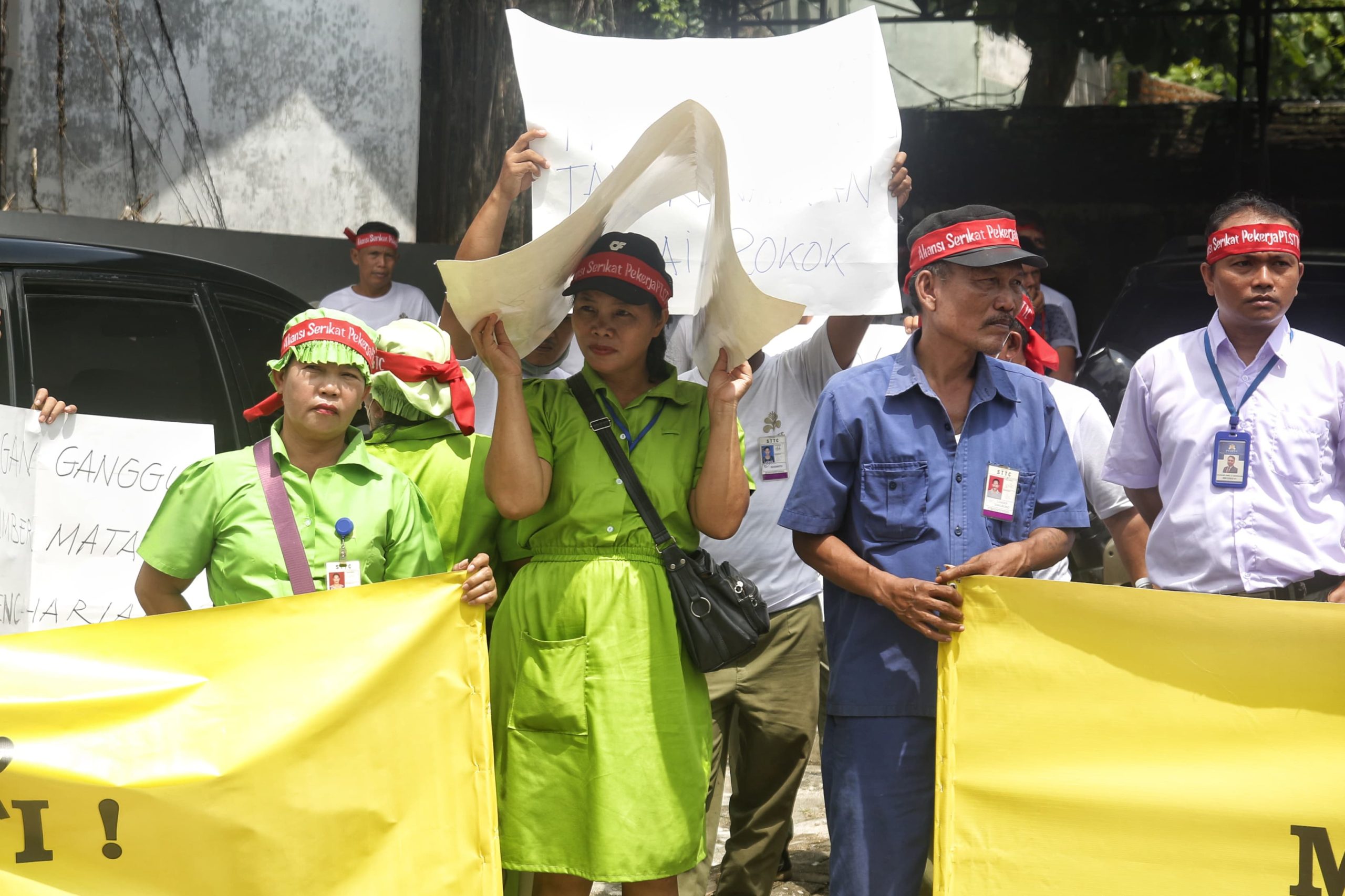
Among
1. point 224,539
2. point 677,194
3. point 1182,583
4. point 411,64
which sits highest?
point 411,64

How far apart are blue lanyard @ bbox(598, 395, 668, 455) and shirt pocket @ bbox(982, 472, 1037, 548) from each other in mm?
814

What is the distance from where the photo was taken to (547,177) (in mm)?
4043

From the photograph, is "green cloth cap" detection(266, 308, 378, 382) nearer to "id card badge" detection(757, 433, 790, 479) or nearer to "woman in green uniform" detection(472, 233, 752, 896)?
"woman in green uniform" detection(472, 233, 752, 896)

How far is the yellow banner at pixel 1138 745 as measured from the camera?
10.5 feet

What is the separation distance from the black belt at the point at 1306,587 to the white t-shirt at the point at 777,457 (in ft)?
4.66

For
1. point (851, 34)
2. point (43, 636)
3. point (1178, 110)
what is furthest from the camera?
point (1178, 110)

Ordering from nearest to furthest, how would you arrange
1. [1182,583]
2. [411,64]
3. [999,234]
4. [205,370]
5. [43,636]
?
[43,636] → [999,234] → [1182,583] → [205,370] → [411,64]

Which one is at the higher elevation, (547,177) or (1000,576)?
(547,177)

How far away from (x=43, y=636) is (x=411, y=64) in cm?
606

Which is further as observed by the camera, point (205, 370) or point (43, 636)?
point (205, 370)

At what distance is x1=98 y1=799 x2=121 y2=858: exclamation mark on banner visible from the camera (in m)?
3.14

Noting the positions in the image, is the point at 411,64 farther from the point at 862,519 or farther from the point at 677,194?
the point at 862,519

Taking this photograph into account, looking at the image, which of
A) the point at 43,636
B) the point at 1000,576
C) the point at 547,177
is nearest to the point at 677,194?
the point at 547,177

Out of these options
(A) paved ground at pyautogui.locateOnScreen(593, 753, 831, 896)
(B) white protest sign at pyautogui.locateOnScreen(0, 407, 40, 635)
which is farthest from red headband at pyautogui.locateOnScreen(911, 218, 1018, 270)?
(B) white protest sign at pyautogui.locateOnScreen(0, 407, 40, 635)
